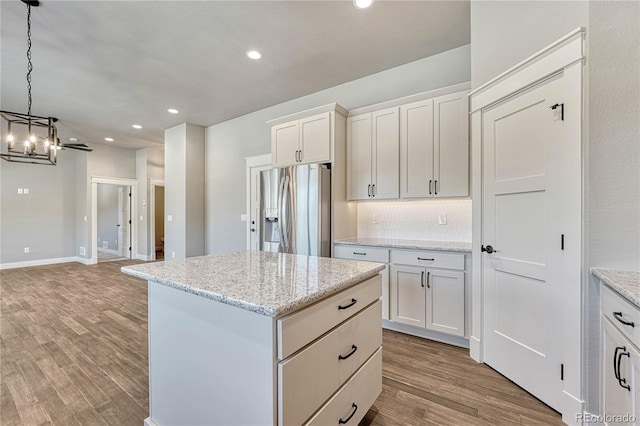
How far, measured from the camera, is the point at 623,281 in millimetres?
1345

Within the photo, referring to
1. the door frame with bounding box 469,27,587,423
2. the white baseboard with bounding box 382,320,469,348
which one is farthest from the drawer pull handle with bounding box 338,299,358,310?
the white baseboard with bounding box 382,320,469,348

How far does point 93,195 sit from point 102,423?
6.85 meters

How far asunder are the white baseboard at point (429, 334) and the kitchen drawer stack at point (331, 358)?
130 cm

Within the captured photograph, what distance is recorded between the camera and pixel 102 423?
168 cm

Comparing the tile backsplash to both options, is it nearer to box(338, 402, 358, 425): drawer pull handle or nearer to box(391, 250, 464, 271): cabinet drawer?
box(391, 250, 464, 271): cabinet drawer

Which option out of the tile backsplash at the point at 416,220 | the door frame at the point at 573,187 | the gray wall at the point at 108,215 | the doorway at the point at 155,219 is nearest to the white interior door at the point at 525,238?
the door frame at the point at 573,187

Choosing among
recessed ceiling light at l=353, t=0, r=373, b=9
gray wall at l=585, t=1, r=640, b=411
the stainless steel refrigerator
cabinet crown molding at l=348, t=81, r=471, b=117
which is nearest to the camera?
gray wall at l=585, t=1, r=640, b=411

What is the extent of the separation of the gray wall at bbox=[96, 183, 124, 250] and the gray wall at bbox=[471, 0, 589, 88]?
9059 mm

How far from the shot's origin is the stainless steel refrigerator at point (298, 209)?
321cm

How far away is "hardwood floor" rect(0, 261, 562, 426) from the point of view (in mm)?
1731

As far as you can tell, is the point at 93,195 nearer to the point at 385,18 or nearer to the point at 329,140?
the point at 329,140

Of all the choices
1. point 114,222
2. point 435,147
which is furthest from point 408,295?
point 114,222

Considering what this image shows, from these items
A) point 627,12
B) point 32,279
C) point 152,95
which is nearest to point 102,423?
point 627,12

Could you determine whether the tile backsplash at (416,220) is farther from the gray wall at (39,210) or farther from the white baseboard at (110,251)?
the white baseboard at (110,251)
